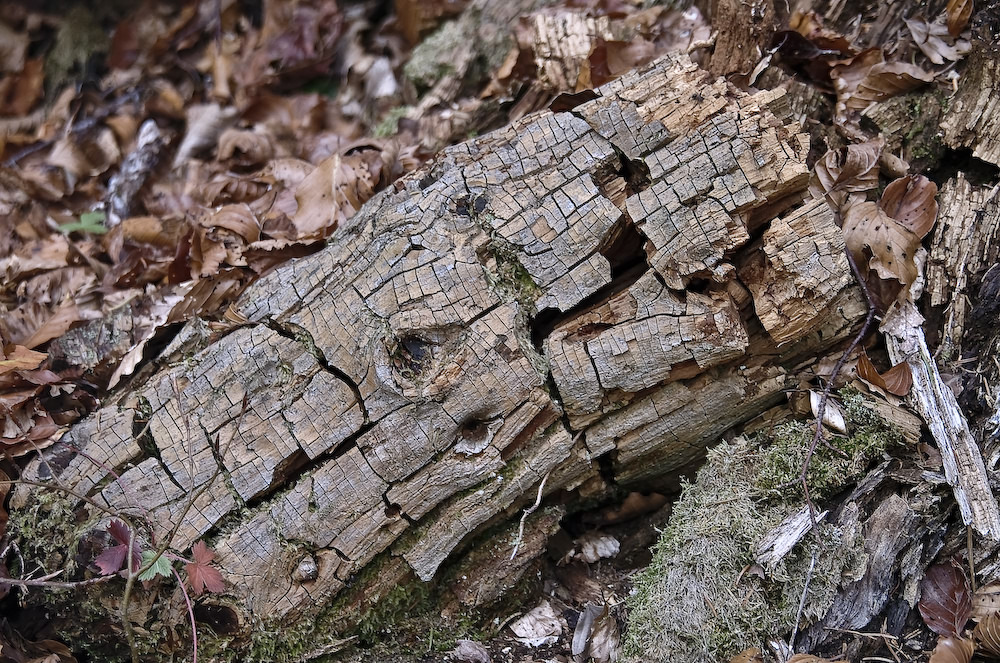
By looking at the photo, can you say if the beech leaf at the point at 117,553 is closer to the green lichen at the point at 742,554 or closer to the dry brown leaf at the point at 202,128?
the green lichen at the point at 742,554

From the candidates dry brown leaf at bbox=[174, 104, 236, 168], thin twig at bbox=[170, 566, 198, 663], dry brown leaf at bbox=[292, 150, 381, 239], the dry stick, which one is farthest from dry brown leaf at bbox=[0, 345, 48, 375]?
the dry stick

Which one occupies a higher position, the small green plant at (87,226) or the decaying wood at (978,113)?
the small green plant at (87,226)

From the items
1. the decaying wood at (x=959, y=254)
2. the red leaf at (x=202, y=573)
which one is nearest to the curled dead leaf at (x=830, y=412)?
the decaying wood at (x=959, y=254)

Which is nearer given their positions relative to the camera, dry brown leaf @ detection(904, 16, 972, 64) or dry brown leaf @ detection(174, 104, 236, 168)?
dry brown leaf @ detection(904, 16, 972, 64)

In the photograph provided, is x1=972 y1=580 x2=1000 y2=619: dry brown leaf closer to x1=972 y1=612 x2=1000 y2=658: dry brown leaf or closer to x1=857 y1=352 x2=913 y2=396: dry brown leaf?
x1=972 y1=612 x2=1000 y2=658: dry brown leaf

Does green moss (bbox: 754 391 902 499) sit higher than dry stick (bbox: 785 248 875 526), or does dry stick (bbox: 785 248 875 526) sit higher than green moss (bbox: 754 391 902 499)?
dry stick (bbox: 785 248 875 526)

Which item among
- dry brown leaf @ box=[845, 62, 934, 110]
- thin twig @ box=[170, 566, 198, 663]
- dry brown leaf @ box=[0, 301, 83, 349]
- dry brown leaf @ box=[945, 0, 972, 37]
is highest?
dry brown leaf @ box=[0, 301, 83, 349]

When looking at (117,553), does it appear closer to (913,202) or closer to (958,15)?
(913,202)
